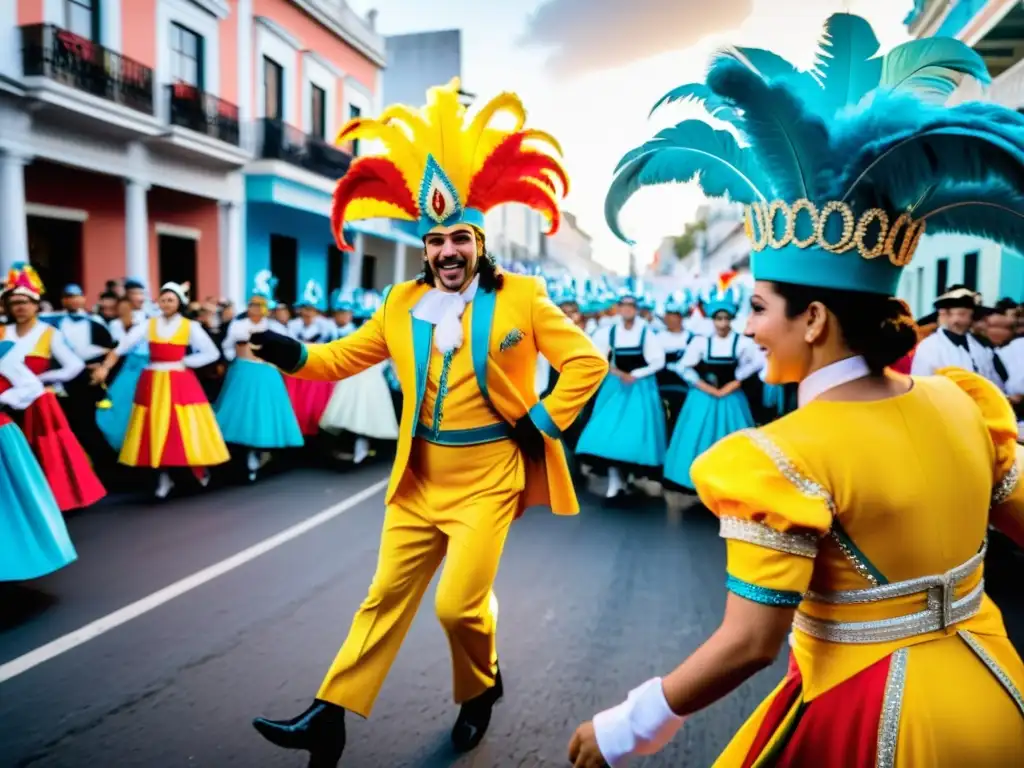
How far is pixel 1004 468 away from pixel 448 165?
2.41 metres

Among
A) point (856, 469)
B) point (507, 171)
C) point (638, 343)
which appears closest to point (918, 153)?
point (856, 469)

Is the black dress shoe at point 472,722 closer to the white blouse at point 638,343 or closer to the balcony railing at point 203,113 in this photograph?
the white blouse at point 638,343

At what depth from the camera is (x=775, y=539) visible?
147cm

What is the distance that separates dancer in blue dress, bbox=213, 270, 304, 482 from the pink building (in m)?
6.05

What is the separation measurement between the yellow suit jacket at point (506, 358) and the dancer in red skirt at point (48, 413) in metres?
3.99

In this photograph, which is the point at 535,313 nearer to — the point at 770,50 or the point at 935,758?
the point at 770,50

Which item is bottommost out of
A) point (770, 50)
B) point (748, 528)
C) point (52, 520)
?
point (52, 520)

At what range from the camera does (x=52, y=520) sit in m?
4.94

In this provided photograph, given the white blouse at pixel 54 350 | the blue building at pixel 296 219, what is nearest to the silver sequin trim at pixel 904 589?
the white blouse at pixel 54 350

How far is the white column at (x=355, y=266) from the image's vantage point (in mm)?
26812

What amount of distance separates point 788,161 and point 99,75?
1601 centimetres

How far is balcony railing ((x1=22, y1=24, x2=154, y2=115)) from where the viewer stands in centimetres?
1344

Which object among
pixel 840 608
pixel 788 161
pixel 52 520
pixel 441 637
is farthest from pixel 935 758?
pixel 52 520

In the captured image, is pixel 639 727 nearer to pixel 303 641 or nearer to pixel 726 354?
pixel 303 641
